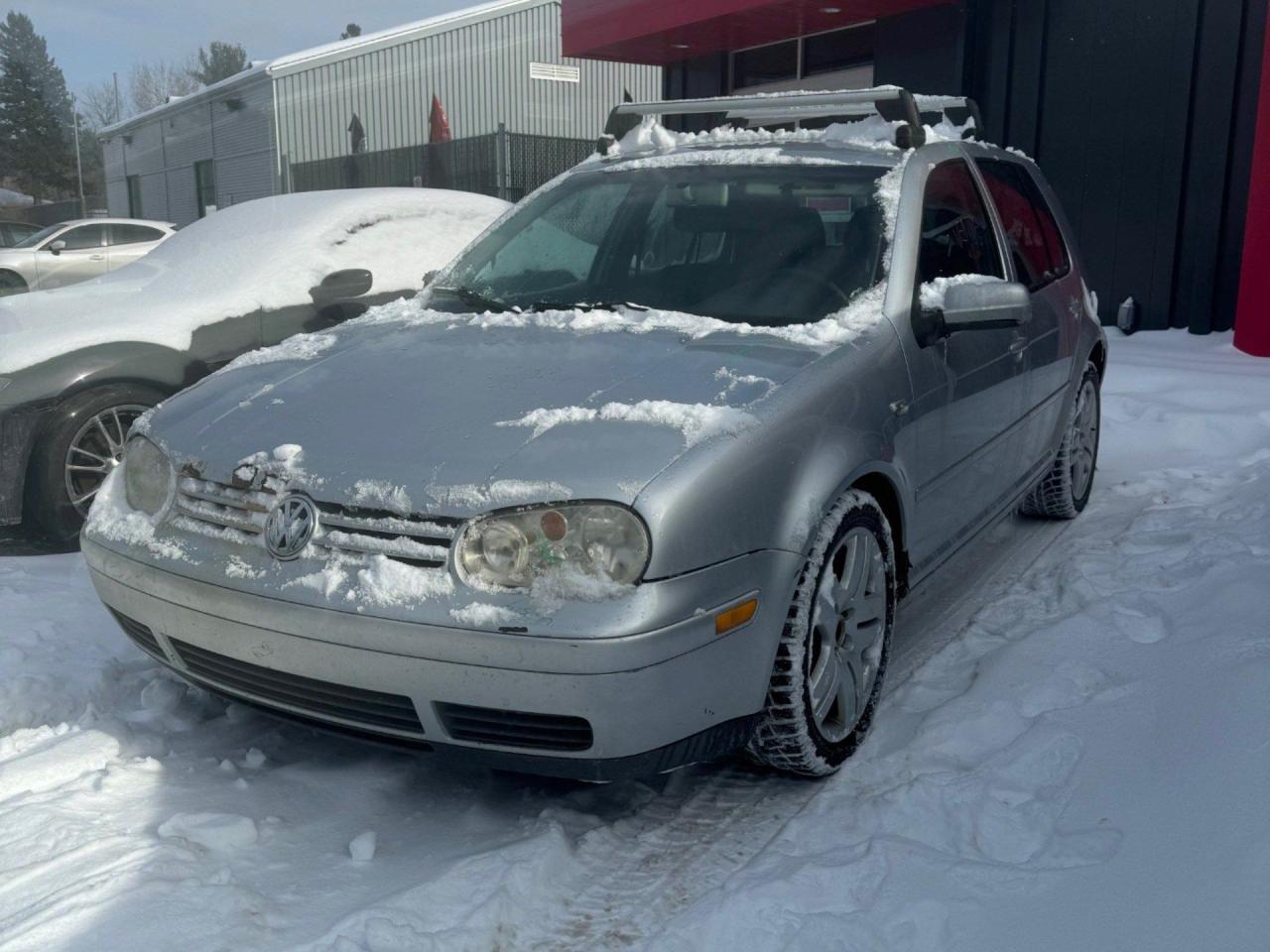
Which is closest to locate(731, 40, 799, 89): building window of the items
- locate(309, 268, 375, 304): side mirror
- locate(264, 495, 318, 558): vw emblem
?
locate(309, 268, 375, 304): side mirror

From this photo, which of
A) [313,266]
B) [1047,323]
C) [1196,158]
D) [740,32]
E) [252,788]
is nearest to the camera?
[252,788]

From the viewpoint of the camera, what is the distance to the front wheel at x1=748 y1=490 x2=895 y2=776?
2.73 meters

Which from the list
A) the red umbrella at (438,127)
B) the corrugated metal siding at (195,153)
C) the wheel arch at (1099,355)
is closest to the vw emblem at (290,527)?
the wheel arch at (1099,355)

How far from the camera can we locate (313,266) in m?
5.65

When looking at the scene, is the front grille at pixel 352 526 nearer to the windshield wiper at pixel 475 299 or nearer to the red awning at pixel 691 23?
the windshield wiper at pixel 475 299

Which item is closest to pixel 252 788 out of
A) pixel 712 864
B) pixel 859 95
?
pixel 712 864

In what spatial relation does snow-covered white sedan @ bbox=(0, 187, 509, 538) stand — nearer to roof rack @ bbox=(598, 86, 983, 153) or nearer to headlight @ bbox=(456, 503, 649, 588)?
roof rack @ bbox=(598, 86, 983, 153)

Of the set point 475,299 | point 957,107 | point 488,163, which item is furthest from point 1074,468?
point 488,163

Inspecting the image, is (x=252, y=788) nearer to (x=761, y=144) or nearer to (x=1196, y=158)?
(x=761, y=144)

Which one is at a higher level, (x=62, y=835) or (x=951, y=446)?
(x=951, y=446)

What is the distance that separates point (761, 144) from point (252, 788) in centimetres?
256

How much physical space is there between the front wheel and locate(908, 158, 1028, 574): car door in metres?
0.31

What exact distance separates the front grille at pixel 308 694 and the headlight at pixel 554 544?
14.0 inches

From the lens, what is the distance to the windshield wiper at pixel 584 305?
3.46 metres
